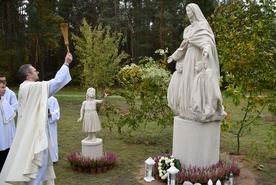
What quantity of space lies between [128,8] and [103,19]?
18.2 ft

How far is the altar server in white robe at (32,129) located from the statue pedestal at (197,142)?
2773 millimetres

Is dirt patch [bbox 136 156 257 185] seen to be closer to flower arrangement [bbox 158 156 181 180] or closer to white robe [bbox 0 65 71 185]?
flower arrangement [bbox 158 156 181 180]

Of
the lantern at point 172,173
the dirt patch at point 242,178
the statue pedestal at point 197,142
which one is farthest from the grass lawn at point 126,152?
the statue pedestal at point 197,142

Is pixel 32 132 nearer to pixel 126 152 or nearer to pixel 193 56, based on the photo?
pixel 193 56

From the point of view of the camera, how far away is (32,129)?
4324 millimetres

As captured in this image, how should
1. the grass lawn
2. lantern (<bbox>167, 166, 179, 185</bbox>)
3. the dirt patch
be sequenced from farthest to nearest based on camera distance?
the grass lawn
the dirt patch
lantern (<bbox>167, 166, 179, 185</bbox>)

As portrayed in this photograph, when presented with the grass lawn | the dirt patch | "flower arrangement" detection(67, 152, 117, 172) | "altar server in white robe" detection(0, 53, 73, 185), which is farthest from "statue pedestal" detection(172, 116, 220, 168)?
"altar server in white robe" detection(0, 53, 73, 185)

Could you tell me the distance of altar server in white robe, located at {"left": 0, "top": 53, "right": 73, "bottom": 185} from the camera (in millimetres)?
4223

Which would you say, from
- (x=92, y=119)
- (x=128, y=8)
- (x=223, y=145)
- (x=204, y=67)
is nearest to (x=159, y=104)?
(x=223, y=145)

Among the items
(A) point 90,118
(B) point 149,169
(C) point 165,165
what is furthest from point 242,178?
(A) point 90,118

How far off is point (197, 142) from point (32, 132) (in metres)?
3.18

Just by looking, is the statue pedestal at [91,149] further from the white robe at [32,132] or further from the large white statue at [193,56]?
the white robe at [32,132]

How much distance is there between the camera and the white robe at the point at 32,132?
166 inches

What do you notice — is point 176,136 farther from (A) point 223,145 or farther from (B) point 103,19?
(B) point 103,19
